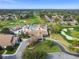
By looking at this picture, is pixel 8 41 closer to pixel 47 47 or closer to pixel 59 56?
pixel 47 47

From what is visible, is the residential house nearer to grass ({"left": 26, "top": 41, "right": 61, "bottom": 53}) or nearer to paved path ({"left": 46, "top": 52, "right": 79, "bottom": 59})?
grass ({"left": 26, "top": 41, "right": 61, "bottom": 53})

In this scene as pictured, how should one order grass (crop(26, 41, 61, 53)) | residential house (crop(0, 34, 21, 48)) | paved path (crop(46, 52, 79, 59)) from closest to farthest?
paved path (crop(46, 52, 79, 59)) < grass (crop(26, 41, 61, 53)) < residential house (crop(0, 34, 21, 48))

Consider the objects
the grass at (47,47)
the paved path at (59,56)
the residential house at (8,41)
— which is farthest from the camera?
the residential house at (8,41)

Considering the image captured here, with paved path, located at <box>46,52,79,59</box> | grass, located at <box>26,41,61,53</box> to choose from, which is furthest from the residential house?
paved path, located at <box>46,52,79,59</box>

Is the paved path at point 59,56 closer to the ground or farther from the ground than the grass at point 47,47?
closer to the ground

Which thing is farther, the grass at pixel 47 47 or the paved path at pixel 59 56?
the grass at pixel 47 47

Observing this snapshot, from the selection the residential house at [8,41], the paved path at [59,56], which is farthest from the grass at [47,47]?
the residential house at [8,41]

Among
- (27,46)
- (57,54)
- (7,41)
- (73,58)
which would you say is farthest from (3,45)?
(73,58)

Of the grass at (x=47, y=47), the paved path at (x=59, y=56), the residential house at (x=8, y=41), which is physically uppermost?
the residential house at (x=8, y=41)

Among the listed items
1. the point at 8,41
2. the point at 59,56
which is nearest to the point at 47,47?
the point at 59,56

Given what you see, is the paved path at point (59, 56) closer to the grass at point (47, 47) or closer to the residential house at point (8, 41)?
the grass at point (47, 47)

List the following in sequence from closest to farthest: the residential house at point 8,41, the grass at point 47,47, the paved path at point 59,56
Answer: the paved path at point 59,56 < the grass at point 47,47 < the residential house at point 8,41
